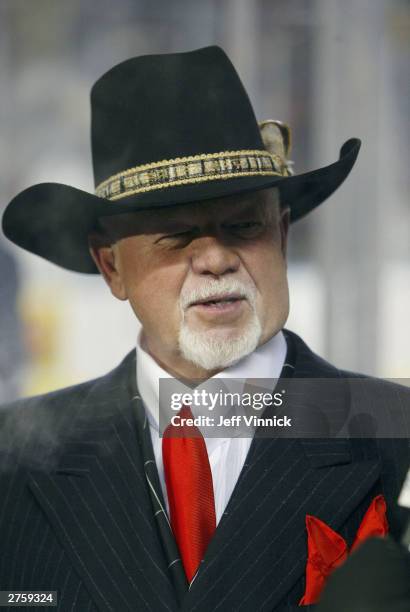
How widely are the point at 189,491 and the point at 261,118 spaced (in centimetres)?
115

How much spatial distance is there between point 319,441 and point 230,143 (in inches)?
21.7

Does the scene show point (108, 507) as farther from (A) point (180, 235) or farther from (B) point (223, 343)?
(A) point (180, 235)

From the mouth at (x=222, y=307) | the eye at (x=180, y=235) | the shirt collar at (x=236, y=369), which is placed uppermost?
the eye at (x=180, y=235)

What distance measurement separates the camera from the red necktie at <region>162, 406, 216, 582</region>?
1.49m

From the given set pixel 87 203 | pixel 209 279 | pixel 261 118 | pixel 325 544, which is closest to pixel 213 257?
pixel 209 279

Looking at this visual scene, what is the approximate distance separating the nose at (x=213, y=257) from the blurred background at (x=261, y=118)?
708 millimetres

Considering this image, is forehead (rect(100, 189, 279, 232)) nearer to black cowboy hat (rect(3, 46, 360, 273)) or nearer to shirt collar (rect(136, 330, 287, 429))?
black cowboy hat (rect(3, 46, 360, 273))

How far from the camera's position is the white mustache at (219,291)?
1554 mm

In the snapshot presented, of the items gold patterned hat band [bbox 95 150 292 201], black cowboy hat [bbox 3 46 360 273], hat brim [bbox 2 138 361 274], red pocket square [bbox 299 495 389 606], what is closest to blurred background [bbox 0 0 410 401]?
hat brim [bbox 2 138 361 274]

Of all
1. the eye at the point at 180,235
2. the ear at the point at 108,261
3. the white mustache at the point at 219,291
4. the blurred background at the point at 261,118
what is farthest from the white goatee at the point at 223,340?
the blurred background at the point at 261,118

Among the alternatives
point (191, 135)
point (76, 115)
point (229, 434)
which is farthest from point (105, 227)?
point (76, 115)

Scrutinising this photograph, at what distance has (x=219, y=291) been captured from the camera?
61.2 inches

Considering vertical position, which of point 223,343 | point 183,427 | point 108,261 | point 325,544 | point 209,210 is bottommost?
point 325,544

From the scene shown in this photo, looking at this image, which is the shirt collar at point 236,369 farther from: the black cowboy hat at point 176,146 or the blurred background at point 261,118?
the blurred background at point 261,118
